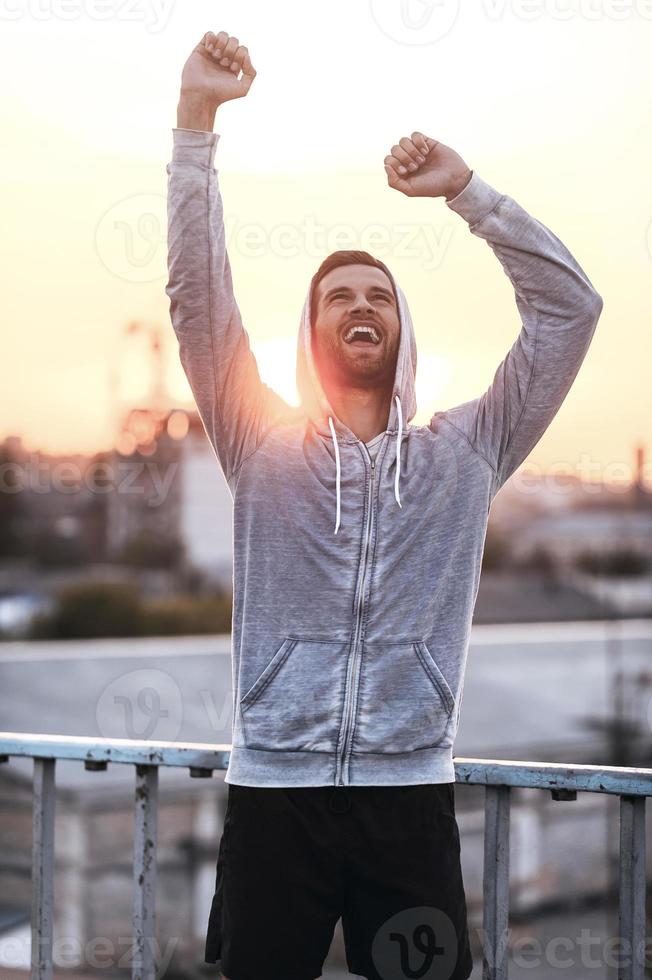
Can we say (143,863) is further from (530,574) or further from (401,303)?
(530,574)

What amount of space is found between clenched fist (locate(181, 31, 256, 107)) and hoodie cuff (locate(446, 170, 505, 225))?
0.40m

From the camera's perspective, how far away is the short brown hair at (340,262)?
187 centimetres

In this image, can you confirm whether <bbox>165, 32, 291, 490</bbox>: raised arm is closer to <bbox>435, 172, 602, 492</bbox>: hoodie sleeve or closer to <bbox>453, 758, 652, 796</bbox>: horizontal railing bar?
<bbox>435, 172, 602, 492</bbox>: hoodie sleeve

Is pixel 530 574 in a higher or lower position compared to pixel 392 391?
lower

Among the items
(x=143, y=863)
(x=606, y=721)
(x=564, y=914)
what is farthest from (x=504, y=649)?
(x=143, y=863)

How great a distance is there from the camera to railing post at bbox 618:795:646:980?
1752mm

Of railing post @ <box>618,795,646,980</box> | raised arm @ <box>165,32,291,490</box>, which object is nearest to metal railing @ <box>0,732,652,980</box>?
railing post @ <box>618,795,646,980</box>

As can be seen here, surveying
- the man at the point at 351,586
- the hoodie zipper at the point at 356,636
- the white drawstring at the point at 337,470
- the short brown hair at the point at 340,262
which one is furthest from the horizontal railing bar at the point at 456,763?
the short brown hair at the point at 340,262

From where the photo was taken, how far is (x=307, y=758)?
1.66m

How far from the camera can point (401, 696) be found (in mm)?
1677

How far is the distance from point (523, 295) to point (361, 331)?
280 mm

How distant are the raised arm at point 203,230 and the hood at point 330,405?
161 mm

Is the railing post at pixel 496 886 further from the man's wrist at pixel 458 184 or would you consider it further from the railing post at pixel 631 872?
the man's wrist at pixel 458 184

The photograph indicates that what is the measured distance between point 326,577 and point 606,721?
22.3m
